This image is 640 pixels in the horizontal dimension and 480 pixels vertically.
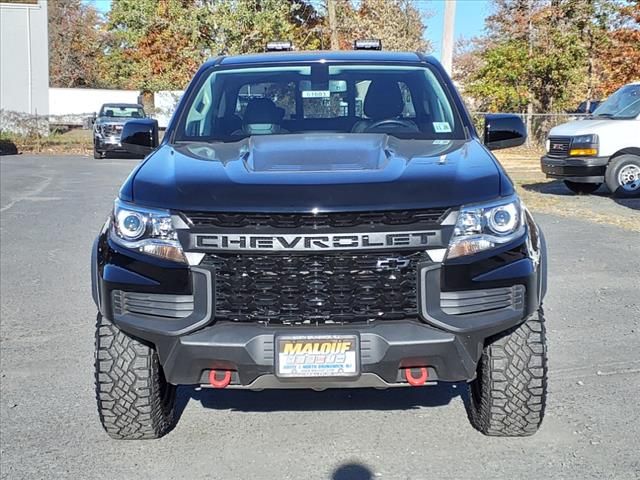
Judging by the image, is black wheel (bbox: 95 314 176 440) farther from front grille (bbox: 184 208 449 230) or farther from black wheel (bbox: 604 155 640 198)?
black wheel (bbox: 604 155 640 198)

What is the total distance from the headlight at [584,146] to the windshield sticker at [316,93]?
991cm

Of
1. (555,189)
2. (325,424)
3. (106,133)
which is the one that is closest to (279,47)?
(325,424)

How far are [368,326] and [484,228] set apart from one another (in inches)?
24.8

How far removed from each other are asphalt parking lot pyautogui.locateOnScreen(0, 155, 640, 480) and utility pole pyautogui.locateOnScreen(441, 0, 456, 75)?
36.9 ft

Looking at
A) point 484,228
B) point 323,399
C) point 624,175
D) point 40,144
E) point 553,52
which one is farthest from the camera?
point 40,144

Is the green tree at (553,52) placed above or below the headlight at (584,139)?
above

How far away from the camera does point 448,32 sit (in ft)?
58.1

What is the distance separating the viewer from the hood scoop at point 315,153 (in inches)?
148

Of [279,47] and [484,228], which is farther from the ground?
[279,47]

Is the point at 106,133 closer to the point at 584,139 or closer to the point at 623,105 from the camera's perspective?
the point at 584,139

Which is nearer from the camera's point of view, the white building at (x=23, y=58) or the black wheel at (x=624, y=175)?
the black wheel at (x=624, y=175)

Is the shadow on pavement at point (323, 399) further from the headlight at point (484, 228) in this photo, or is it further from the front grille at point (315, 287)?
the headlight at point (484, 228)

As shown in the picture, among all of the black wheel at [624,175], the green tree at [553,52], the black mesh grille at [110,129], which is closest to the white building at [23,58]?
the black mesh grille at [110,129]

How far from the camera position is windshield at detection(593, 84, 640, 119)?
46.4ft
